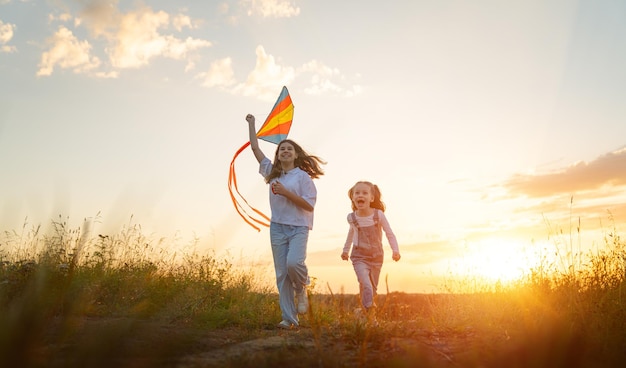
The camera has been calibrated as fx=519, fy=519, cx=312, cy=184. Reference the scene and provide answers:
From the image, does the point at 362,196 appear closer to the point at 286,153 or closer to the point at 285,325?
the point at 286,153

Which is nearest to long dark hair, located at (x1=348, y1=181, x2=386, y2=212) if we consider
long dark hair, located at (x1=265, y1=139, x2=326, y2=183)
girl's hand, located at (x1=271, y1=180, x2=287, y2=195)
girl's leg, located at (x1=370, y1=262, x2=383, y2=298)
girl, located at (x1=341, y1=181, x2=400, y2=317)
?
girl, located at (x1=341, y1=181, x2=400, y2=317)

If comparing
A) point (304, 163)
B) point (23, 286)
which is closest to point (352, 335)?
point (304, 163)

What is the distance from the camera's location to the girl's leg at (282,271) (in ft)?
20.0

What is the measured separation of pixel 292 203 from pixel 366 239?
73.4 inches

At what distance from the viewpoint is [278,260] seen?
6.23 m

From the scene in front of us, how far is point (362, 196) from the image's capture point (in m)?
7.75

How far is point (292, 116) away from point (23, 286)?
13.4ft

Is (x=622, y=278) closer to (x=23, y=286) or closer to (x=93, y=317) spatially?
(x=93, y=317)

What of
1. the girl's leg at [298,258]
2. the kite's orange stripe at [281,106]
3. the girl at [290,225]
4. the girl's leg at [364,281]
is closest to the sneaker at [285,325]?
the girl at [290,225]

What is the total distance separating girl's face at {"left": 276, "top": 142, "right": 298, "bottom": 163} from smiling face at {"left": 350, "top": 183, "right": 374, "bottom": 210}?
1493 mm

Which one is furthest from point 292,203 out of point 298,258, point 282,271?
point 282,271

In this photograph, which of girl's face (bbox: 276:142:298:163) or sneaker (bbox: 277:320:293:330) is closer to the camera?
sneaker (bbox: 277:320:293:330)

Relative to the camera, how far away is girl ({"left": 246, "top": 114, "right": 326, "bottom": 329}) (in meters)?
6.03

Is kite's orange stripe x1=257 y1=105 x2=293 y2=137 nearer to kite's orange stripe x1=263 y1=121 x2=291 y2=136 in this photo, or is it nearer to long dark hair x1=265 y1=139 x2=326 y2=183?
kite's orange stripe x1=263 y1=121 x2=291 y2=136
